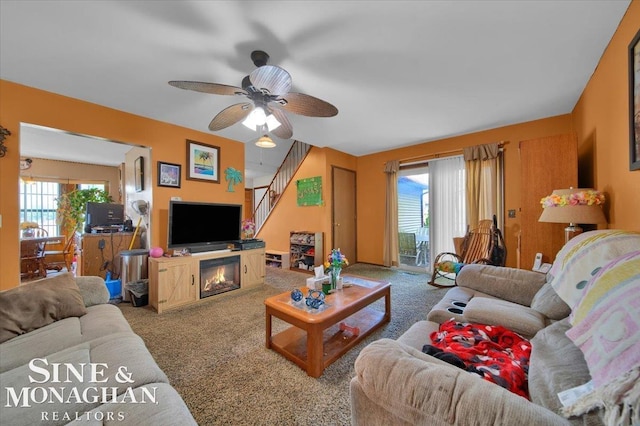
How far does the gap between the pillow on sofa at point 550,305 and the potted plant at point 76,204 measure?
21.5ft

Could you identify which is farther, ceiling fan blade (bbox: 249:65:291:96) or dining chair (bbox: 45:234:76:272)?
dining chair (bbox: 45:234:76:272)

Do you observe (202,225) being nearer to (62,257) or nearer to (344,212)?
(344,212)

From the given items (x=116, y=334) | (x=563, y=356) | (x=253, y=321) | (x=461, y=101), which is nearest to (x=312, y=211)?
(x=253, y=321)

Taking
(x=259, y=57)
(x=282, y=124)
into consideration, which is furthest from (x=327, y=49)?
(x=282, y=124)

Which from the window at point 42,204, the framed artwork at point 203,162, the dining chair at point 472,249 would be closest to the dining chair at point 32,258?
the window at point 42,204

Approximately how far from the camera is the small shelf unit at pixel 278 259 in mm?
5107

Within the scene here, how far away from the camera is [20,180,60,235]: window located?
17.5 feet

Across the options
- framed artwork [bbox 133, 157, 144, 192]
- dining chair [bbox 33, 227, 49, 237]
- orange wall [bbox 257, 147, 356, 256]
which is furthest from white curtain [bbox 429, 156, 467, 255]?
dining chair [bbox 33, 227, 49, 237]

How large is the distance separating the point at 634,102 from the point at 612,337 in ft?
5.49

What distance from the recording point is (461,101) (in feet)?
9.17

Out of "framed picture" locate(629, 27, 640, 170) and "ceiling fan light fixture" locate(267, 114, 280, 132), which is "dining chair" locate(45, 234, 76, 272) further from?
"framed picture" locate(629, 27, 640, 170)

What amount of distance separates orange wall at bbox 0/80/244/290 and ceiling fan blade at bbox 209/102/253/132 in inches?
59.3

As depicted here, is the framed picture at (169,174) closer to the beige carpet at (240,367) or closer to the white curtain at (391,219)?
the beige carpet at (240,367)

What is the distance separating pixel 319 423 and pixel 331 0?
246 centimetres
